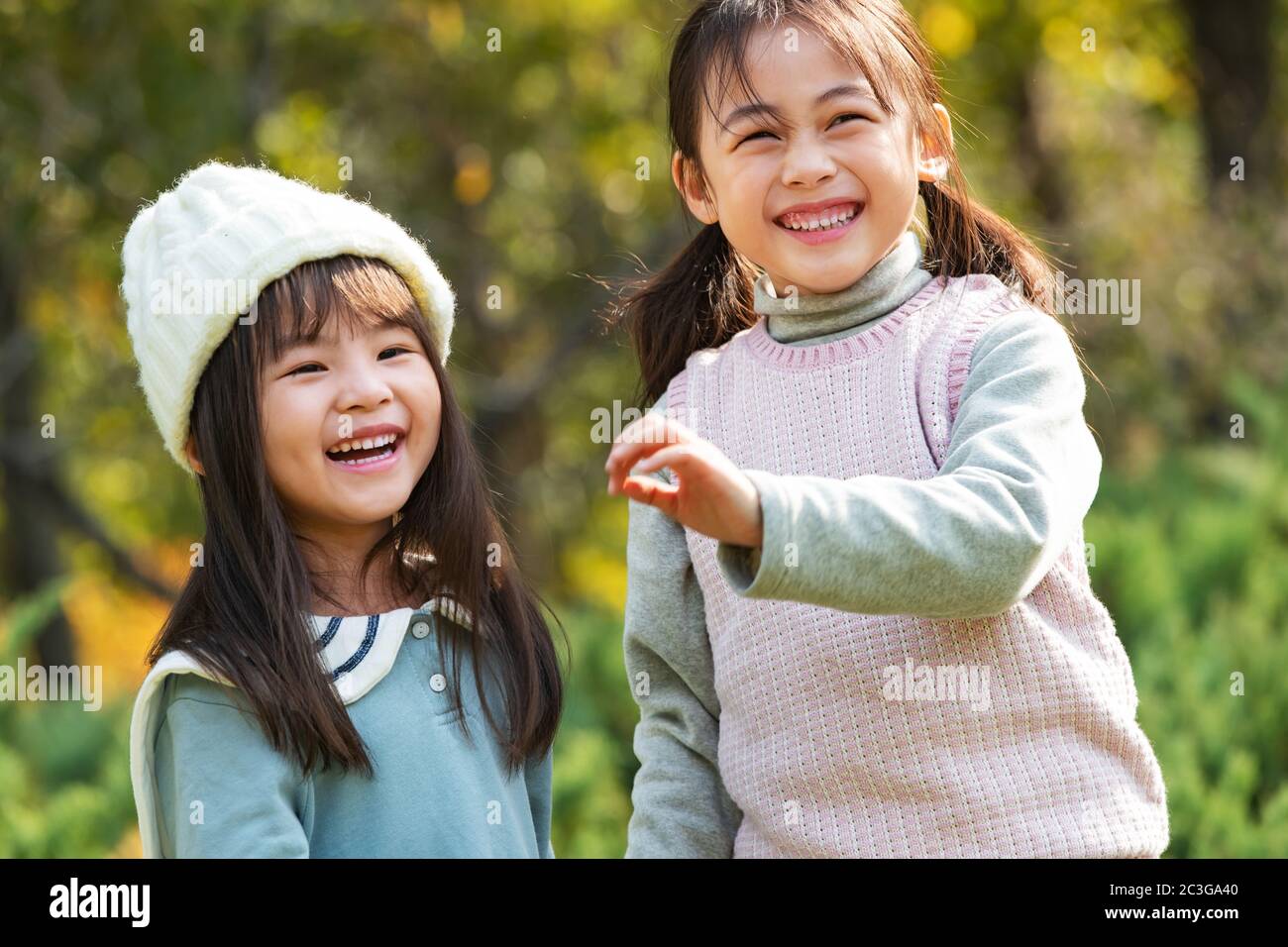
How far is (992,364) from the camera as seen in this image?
80.0 inches

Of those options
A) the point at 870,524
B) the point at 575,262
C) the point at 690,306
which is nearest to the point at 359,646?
the point at 690,306

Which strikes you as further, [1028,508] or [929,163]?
[929,163]

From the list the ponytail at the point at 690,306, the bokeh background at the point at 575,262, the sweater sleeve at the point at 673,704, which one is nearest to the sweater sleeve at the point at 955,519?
the sweater sleeve at the point at 673,704

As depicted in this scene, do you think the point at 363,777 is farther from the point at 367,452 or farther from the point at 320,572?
the point at 367,452

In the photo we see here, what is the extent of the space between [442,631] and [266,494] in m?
0.32

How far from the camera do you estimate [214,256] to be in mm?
2240

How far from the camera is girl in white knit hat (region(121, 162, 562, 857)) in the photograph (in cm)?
211

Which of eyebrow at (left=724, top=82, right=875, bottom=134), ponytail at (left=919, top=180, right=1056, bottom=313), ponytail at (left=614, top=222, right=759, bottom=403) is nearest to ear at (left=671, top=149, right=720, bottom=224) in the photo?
ponytail at (left=614, top=222, right=759, bottom=403)

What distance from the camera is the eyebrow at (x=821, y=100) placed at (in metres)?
2.13

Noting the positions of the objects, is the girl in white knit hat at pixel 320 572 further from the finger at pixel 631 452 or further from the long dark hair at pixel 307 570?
the finger at pixel 631 452

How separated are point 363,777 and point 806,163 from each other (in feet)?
3.29
